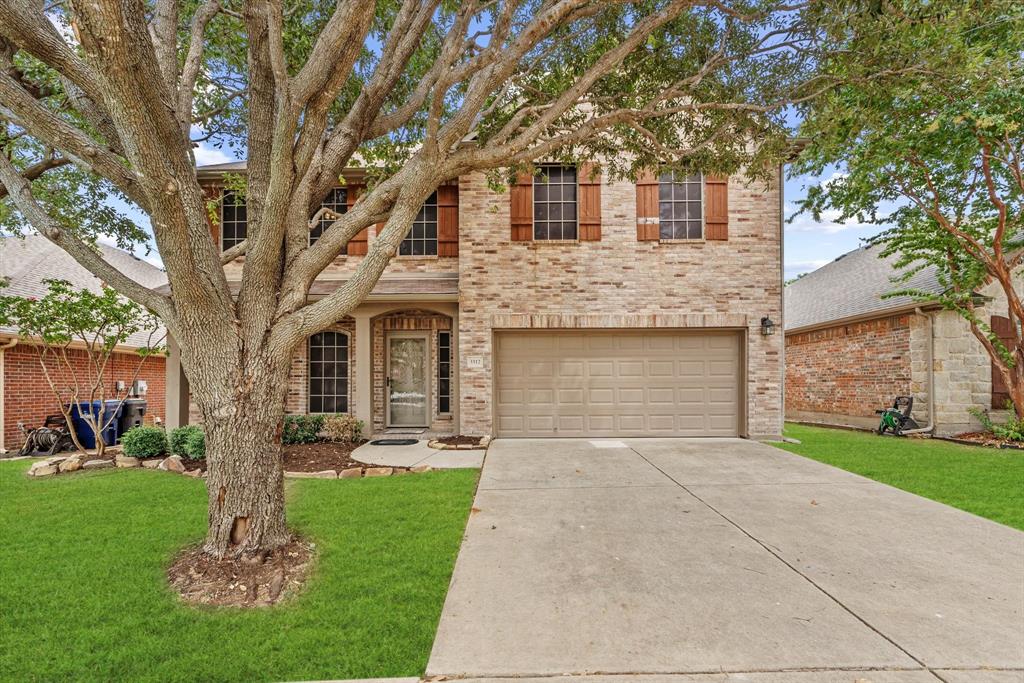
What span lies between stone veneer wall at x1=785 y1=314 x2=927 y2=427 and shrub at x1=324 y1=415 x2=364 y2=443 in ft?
40.0

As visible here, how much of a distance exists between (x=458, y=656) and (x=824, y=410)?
14.1 meters

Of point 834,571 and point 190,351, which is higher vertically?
point 190,351

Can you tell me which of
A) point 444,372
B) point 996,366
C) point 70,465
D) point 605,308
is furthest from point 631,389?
point 70,465

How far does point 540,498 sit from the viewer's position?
521cm

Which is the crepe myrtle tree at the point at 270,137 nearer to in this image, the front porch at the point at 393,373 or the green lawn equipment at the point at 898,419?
the front porch at the point at 393,373

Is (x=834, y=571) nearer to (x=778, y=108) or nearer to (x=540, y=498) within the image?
(x=540, y=498)

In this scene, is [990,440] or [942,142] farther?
[990,440]

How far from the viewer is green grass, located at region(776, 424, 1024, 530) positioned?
511 cm

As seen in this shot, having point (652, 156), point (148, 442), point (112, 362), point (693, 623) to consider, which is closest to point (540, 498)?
point (693, 623)

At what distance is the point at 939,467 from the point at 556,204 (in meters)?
7.48

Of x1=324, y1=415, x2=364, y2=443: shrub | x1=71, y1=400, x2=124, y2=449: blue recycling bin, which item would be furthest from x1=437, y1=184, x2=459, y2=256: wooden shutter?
x1=71, y1=400, x2=124, y2=449: blue recycling bin

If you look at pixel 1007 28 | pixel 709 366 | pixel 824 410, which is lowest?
pixel 824 410

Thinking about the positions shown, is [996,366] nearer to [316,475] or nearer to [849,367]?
[849,367]

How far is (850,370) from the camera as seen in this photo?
12.4m
